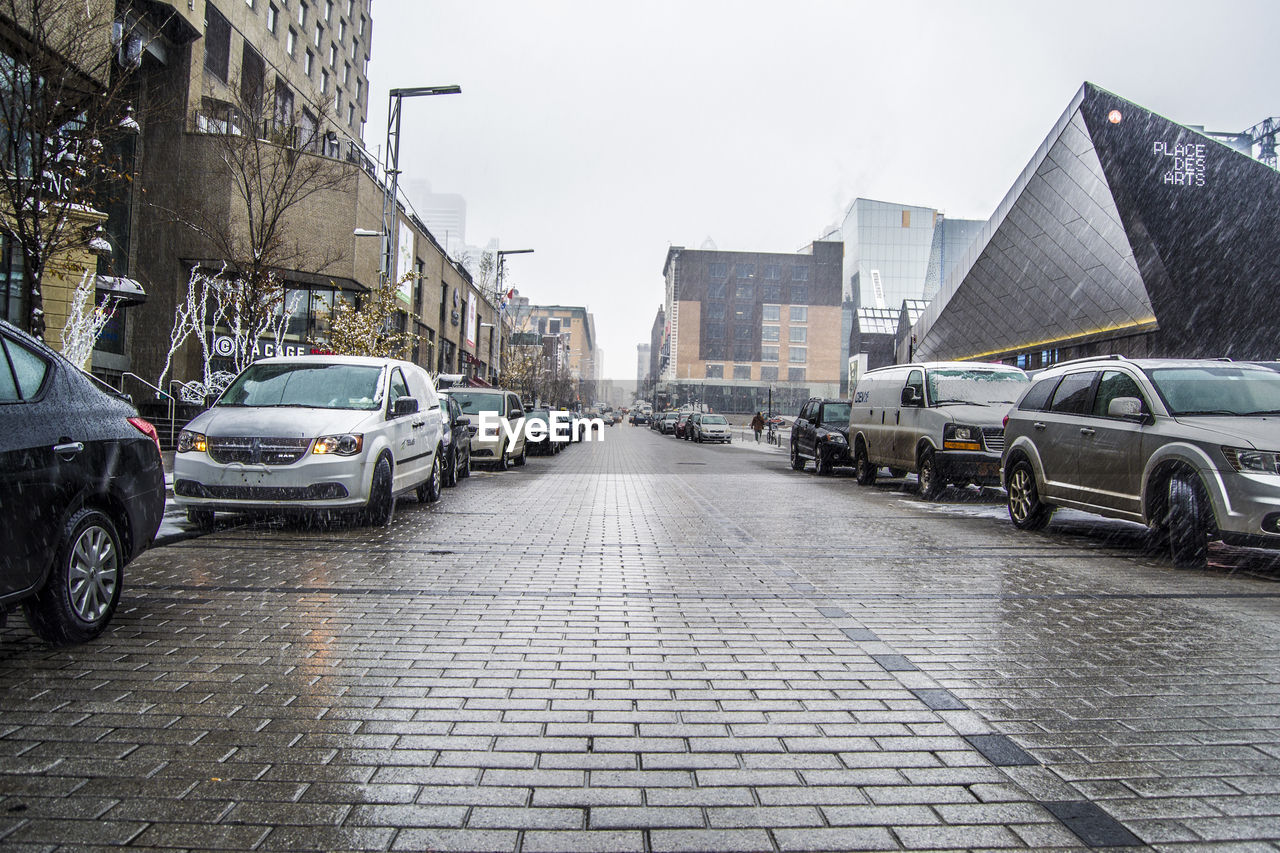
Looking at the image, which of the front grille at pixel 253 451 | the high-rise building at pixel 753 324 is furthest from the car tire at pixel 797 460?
the high-rise building at pixel 753 324

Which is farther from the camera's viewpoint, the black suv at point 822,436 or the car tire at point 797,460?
the car tire at point 797,460

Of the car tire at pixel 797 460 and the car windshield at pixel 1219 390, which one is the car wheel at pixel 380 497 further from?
the car tire at pixel 797 460

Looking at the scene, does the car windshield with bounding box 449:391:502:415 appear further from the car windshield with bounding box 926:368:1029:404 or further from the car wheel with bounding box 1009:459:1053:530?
the car wheel with bounding box 1009:459:1053:530

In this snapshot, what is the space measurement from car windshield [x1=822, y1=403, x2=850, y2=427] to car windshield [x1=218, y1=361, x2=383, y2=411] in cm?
1309

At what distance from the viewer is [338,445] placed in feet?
28.4

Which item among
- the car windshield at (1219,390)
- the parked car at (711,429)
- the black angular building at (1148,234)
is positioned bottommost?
the parked car at (711,429)

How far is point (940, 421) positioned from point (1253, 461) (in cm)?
666

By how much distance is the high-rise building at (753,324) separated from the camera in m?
128

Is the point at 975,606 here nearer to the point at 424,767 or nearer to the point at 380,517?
the point at 424,767

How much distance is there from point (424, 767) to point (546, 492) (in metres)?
11.6

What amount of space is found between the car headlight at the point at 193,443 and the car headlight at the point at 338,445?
3.37 feet

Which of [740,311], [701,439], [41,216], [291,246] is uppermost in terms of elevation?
[740,311]

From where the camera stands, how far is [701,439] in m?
50.0

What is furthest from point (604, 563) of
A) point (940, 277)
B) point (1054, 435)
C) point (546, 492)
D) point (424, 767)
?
point (940, 277)
